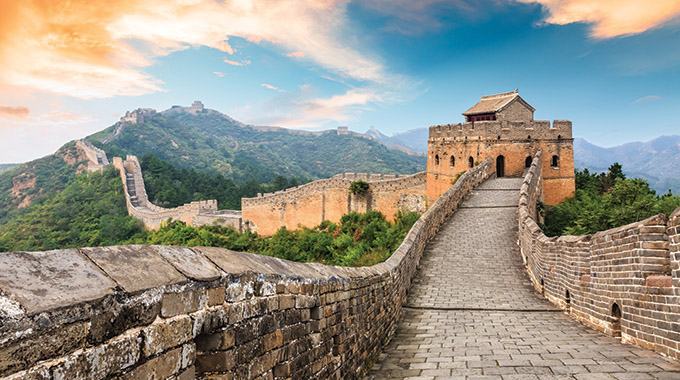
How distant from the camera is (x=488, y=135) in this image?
20.8m

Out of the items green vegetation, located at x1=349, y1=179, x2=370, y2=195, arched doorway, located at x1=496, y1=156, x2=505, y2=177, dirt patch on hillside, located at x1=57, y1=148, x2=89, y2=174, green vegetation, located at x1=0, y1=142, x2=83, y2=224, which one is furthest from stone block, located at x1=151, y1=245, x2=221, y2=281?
dirt patch on hillside, located at x1=57, y1=148, x2=89, y2=174

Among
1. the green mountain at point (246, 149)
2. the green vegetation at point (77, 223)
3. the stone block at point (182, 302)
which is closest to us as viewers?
the stone block at point (182, 302)

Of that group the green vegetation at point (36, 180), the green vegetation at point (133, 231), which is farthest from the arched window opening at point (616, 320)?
the green vegetation at point (36, 180)

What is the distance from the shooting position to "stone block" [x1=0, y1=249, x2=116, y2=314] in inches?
60.4

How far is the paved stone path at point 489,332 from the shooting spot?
440cm

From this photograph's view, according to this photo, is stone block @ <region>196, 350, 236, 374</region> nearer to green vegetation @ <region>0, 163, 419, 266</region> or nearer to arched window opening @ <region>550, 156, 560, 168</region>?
green vegetation @ <region>0, 163, 419, 266</region>

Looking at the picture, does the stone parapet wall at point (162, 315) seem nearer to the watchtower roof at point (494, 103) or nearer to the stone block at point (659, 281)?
the stone block at point (659, 281)

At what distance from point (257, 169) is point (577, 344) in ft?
321

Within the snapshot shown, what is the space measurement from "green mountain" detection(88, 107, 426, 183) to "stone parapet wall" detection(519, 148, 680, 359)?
78.4m

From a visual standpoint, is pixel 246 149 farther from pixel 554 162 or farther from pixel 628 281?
pixel 628 281

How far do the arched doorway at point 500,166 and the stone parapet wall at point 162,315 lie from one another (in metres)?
19.1

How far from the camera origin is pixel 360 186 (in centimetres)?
2850

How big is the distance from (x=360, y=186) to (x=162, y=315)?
2659 centimetres

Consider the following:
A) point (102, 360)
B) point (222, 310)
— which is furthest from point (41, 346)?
point (222, 310)
